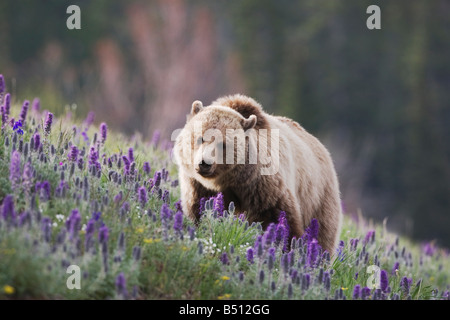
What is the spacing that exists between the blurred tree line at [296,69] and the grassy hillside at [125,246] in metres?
19.5

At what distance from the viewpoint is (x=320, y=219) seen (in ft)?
21.7

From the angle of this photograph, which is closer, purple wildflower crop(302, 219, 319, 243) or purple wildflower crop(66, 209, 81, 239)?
purple wildflower crop(66, 209, 81, 239)

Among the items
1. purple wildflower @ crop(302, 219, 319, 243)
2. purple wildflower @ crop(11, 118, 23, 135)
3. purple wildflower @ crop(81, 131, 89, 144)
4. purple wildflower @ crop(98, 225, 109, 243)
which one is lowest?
purple wildflower @ crop(302, 219, 319, 243)

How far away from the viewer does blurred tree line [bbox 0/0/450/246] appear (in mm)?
28016

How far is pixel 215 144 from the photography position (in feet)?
18.5

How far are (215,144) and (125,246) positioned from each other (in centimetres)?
164

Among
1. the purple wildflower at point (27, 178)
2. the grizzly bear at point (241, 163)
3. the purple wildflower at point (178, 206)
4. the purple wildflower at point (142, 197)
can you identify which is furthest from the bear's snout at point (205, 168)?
the purple wildflower at point (27, 178)

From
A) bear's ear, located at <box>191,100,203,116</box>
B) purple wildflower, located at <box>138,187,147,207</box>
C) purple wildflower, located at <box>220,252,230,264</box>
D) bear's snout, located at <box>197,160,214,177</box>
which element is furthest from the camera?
bear's ear, located at <box>191,100,203,116</box>

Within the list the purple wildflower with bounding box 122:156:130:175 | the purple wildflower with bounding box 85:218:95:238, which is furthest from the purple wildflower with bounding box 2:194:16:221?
the purple wildflower with bounding box 122:156:130:175

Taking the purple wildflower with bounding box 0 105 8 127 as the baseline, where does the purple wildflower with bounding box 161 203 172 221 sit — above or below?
below

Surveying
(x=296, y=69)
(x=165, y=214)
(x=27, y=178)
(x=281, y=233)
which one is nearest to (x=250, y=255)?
(x=281, y=233)

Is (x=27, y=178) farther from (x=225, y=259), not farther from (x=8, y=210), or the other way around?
(x=225, y=259)

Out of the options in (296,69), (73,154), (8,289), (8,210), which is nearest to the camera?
(8,289)

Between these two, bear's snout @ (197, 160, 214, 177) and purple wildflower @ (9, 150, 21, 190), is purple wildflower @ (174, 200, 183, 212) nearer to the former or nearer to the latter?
bear's snout @ (197, 160, 214, 177)
